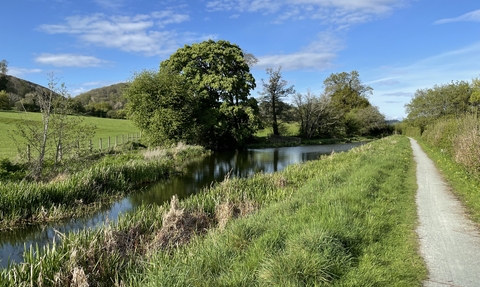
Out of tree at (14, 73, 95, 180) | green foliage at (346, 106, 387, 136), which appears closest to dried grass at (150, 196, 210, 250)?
tree at (14, 73, 95, 180)

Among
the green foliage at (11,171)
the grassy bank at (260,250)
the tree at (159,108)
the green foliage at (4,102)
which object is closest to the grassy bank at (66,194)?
the green foliage at (11,171)

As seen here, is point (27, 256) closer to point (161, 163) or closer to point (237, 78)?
point (161, 163)

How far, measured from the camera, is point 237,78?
38312 millimetres

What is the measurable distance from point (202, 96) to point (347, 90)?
182 ft

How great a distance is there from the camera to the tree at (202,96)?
31406 millimetres

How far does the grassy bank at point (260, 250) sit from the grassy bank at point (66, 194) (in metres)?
4.19

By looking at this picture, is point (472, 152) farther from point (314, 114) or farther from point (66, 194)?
point (314, 114)

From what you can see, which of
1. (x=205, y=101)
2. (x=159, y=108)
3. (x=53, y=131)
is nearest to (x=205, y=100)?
Result: (x=205, y=101)

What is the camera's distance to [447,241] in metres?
5.81

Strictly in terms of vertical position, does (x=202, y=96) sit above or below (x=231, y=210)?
above

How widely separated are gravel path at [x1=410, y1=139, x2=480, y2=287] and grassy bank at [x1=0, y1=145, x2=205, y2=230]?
10.5 metres

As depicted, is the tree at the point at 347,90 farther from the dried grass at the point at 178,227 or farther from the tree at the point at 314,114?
the dried grass at the point at 178,227

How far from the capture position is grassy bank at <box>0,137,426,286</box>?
13.8ft

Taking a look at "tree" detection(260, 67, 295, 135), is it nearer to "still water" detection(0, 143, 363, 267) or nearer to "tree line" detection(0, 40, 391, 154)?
"tree line" detection(0, 40, 391, 154)
